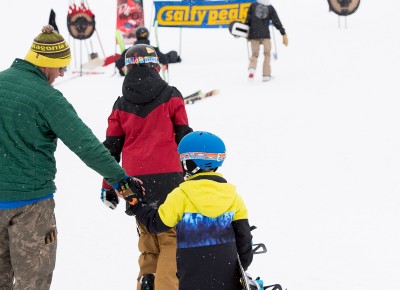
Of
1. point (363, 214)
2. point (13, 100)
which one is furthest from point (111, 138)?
point (363, 214)

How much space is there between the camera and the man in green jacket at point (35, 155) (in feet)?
10.1

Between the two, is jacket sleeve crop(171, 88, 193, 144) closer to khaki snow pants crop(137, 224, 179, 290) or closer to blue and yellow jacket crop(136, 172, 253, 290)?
khaki snow pants crop(137, 224, 179, 290)

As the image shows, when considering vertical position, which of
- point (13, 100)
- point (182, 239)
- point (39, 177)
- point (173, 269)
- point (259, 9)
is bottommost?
point (173, 269)

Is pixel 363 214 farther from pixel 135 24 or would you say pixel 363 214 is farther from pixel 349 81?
pixel 135 24

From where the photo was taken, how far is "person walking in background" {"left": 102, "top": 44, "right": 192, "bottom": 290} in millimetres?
3771

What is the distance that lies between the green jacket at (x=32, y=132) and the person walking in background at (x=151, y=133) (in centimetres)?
57

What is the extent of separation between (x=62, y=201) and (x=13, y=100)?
12.5 feet

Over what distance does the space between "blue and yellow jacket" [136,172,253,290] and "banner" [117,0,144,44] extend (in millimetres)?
12666

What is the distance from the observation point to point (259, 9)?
38.7ft

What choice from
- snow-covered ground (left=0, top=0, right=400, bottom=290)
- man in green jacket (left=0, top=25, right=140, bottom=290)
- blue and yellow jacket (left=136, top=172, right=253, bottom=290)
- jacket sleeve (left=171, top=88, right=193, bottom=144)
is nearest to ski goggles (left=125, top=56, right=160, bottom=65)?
jacket sleeve (left=171, top=88, right=193, bottom=144)

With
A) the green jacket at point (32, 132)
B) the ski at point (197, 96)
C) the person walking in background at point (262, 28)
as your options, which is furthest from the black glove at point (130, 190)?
the person walking in background at point (262, 28)

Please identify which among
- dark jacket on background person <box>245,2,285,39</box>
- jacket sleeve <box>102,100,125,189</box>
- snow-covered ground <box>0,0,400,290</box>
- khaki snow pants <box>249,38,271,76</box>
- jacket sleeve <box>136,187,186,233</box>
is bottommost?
snow-covered ground <box>0,0,400,290</box>

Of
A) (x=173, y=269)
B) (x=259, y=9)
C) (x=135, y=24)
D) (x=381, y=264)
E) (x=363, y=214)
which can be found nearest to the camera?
(x=173, y=269)

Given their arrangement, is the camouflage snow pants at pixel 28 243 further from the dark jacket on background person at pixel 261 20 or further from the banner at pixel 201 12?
the banner at pixel 201 12
